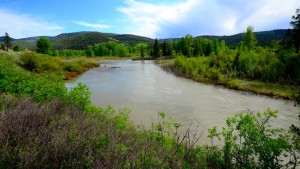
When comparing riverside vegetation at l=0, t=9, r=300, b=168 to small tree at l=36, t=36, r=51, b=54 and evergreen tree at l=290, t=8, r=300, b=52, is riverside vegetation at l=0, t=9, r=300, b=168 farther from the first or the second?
small tree at l=36, t=36, r=51, b=54

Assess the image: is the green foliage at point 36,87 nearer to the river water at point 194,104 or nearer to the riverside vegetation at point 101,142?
the riverside vegetation at point 101,142

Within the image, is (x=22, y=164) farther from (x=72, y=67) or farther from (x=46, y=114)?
(x=72, y=67)

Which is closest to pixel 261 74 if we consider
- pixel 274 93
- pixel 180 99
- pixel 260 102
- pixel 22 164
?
pixel 274 93

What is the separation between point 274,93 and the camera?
76.3 feet

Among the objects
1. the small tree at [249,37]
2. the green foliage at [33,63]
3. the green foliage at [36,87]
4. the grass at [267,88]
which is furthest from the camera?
the small tree at [249,37]

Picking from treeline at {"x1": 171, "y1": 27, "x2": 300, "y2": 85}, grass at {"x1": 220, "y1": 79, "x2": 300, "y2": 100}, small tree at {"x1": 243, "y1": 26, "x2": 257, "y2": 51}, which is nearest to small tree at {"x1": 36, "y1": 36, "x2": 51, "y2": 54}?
treeline at {"x1": 171, "y1": 27, "x2": 300, "y2": 85}

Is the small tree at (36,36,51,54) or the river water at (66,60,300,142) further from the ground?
the small tree at (36,36,51,54)

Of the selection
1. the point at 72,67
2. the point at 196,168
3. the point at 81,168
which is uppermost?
the point at 81,168

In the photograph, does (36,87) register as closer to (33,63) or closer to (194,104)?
(194,104)

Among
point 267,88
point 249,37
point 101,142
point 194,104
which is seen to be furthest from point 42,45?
point 101,142

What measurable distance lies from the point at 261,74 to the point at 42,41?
6949cm

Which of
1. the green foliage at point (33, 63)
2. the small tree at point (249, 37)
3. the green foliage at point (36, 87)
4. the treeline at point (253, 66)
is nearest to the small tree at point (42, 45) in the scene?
→ the green foliage at point (33, 63)

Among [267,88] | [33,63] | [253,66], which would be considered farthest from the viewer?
[33,63]

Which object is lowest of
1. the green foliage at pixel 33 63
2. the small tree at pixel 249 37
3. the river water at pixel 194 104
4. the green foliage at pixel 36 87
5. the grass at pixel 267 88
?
the river water at pixel 194 104
